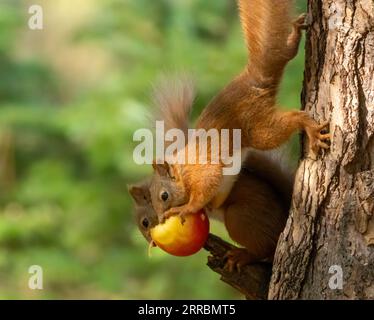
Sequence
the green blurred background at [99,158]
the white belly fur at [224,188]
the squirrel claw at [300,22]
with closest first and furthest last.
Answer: the squirrel claw at [300,22] < the white belly fur at [224,188] < the green blurred background at [99,158]

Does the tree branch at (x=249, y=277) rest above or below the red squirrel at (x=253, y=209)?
below

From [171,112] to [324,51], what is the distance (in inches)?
32.4

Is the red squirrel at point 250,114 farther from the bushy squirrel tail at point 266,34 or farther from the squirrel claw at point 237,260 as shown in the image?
the squirrel claw at point 237,260

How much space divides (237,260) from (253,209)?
0.75 ft

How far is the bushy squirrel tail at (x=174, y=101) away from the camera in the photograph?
3.53 m

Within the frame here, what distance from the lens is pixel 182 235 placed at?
3111 millimetres

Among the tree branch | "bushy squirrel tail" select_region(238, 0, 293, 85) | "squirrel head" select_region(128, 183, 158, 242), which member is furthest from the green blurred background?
"bushy squirrel tail" select_region(238, 0, 293, 85)

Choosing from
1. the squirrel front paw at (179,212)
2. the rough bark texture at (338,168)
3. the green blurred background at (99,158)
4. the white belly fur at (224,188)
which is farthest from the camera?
the green blurred background at (99,158)

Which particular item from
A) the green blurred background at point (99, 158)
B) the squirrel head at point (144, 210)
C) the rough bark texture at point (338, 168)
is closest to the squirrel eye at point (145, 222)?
the squirrel head at point (144, 210)

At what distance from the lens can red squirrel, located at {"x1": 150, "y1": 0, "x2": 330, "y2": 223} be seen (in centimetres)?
316

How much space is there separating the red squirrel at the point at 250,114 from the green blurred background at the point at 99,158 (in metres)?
2.26

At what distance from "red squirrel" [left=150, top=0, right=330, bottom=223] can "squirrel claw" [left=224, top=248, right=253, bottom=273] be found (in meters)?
0.21
